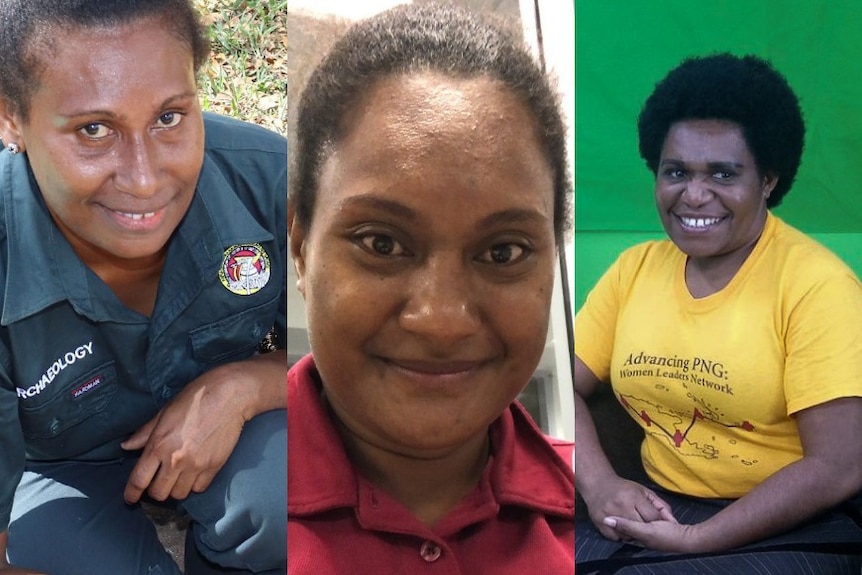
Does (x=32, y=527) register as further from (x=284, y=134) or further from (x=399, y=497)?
(x=284, y=134)

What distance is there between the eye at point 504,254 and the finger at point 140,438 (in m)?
0.60

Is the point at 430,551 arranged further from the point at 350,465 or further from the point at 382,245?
the point at 382,245

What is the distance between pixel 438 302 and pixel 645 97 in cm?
49

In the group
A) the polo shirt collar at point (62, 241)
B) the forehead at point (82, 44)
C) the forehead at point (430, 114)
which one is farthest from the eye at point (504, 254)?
the forehead at point (82, 44)

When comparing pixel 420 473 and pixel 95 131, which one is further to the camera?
pixel 420 473

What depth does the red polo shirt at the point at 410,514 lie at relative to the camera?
1.32 metres

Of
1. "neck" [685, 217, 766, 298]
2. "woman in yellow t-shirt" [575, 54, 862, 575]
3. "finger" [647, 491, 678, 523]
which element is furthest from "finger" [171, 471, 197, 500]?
"neck" [685, 217, 766, 298]

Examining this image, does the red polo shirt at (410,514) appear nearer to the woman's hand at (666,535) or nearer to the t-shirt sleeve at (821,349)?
the woman's hand at (666,535)

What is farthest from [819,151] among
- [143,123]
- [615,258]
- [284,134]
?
[143,123]

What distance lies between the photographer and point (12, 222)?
1243 millimetres

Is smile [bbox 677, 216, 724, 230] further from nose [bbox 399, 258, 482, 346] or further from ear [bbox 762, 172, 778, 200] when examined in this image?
nose [bbox 399, 258, 482, 346]

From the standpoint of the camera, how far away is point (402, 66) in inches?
47.7

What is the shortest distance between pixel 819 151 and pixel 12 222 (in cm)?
127

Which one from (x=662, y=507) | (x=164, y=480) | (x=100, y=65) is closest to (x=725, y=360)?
(x=662, y=507)
